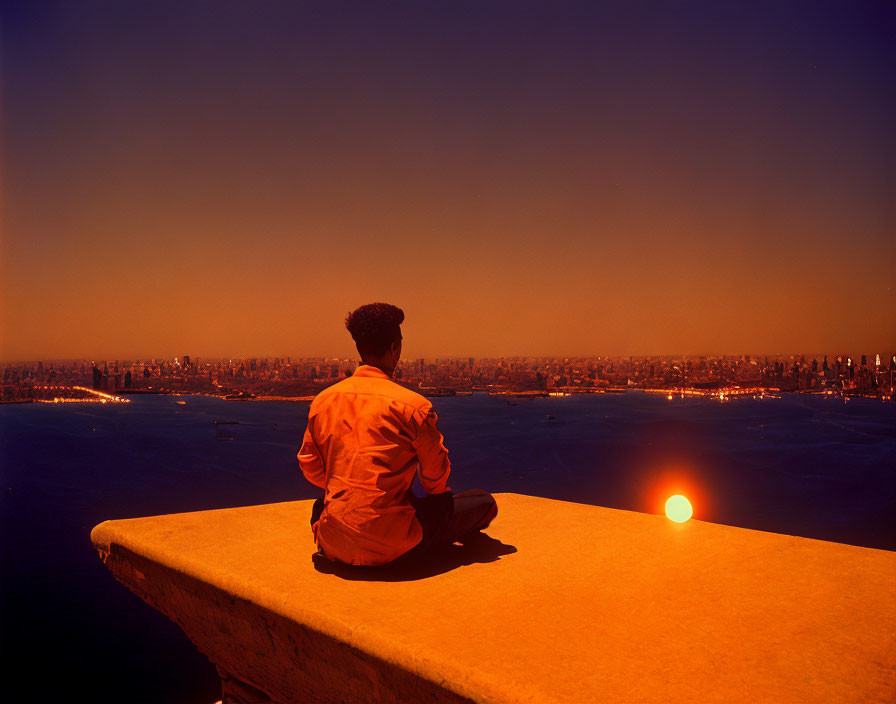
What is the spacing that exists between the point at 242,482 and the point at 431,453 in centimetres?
6084

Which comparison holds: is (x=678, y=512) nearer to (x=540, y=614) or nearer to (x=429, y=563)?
(x=429, y=563)

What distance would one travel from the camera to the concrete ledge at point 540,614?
6.51 feet

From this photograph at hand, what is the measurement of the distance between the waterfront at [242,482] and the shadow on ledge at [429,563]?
91.3ft

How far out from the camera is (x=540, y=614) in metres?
2.53

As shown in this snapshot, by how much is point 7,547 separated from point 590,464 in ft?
177

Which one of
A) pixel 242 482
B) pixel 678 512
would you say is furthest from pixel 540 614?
pixel 242 482

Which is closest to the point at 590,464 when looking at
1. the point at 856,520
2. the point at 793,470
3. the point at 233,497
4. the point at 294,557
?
the point at 793,470

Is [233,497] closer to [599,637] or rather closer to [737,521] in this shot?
[737,521]

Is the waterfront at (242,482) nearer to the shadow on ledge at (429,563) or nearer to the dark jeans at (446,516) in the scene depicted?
the shadow on ledge at (429,563)

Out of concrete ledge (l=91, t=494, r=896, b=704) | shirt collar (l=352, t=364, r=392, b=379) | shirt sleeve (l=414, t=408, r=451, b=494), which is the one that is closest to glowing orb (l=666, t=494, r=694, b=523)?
concrete ledge (l=91, t=494, r=896, b=704)

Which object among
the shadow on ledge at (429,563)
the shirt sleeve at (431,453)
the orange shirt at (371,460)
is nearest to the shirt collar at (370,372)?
the orange shirt at (371,460)

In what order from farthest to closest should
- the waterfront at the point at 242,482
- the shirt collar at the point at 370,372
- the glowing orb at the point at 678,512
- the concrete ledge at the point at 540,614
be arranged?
the waterfront at the point at 242,482
the glowing orb at the point at 678,512
the shirt collar at the point at 370,372
the concrete ledge at the point at 540,614

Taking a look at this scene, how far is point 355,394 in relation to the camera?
2.82m

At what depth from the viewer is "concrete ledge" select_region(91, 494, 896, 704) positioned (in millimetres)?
1985
